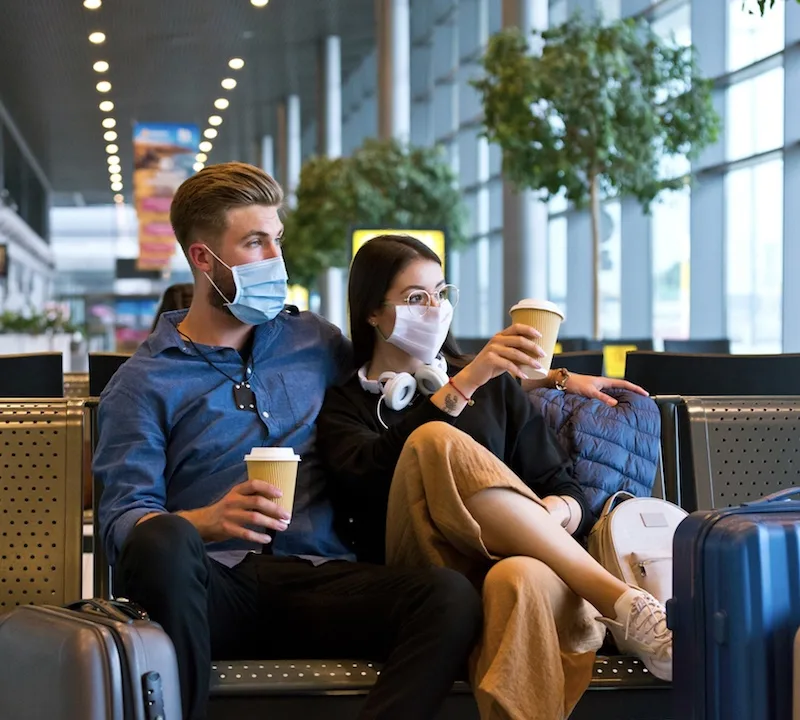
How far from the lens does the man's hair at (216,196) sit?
2.60 m

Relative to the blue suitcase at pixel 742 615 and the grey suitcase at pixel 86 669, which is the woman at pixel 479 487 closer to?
the blue suitcase at pixel 742 615

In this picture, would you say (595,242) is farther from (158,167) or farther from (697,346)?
(158,167)

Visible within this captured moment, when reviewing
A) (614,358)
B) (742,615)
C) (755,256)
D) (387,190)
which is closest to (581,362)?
(742,615)

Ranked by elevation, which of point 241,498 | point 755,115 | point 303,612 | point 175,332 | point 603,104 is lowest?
point 303,612

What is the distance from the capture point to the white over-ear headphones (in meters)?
2.61

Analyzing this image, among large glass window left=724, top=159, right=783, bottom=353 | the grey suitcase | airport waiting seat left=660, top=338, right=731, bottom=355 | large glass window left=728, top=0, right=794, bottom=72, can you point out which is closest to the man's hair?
the grey suitcase

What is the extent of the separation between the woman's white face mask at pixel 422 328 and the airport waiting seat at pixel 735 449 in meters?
0.66

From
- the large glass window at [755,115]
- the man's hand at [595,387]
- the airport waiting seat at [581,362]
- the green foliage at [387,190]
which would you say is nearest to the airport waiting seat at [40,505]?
the man's hand at [595,387]

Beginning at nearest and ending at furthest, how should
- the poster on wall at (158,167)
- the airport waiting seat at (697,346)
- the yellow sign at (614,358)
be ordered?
the airport waiting seat at (697,346)
the yellow sign at (614,358)
the poster on wall at (158,167)

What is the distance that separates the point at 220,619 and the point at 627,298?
11.5 metres

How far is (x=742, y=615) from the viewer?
6.23 ft

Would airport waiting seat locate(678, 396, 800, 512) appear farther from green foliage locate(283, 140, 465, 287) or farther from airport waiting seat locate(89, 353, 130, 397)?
green foliage locate(283, 140, 465, 287)

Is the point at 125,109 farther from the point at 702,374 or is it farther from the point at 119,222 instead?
the point at 702,374

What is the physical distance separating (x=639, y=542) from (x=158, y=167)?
65.3 ft
